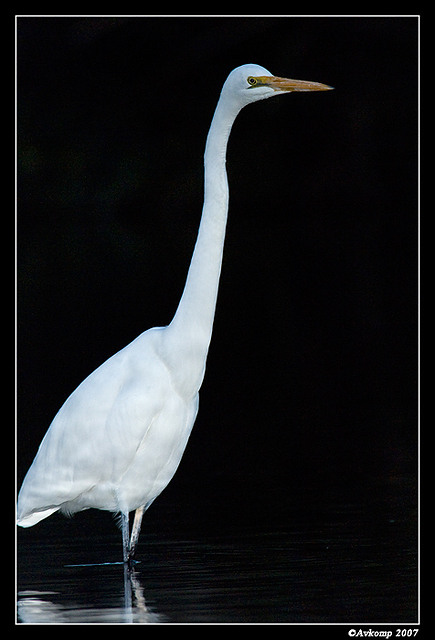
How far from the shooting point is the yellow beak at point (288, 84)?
404cm

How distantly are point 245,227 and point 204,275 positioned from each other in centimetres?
1751

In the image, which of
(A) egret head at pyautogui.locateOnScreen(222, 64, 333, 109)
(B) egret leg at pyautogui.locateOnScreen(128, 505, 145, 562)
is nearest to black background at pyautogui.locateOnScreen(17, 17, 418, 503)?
(B) egret leg at pyautogui.locateOnScreen(128, 505, 145, 562)

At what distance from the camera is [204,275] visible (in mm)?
4082

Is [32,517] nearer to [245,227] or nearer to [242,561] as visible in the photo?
[242,561]

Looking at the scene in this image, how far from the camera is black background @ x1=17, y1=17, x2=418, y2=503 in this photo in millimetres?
7030

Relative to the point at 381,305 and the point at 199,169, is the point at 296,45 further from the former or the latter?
the point at 381,305

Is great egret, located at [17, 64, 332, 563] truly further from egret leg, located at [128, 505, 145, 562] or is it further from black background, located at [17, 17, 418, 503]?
black background, located at [17, 17, 418, 503]

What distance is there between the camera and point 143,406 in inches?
159

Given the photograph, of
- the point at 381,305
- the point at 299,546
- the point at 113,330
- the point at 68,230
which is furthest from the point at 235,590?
the point at 68,230

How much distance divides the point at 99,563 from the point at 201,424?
8.77 ft

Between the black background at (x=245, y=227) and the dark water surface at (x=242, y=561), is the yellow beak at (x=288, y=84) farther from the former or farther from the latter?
the black background at (x=245, y=227)

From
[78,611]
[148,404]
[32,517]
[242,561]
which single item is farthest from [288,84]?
[78,611]

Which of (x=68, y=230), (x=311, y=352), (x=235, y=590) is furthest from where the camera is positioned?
(x=68, y=230)

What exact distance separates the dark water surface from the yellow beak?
2.10 metres
